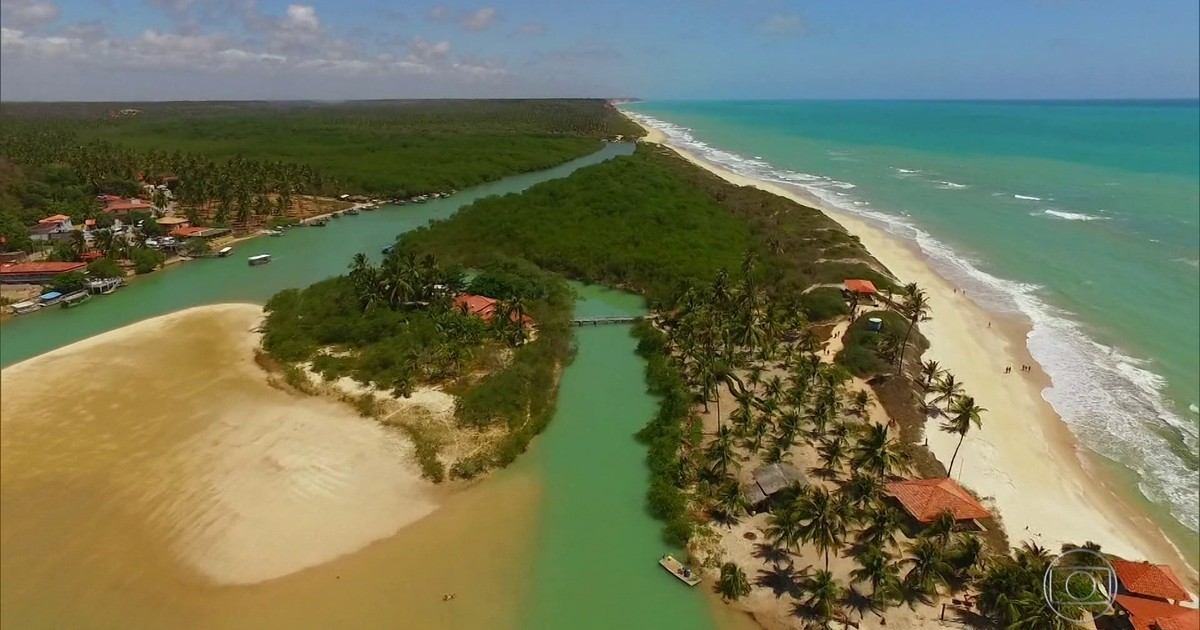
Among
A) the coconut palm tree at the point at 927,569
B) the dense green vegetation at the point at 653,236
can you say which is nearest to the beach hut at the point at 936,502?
the coconut palm tree at the point at 927,569

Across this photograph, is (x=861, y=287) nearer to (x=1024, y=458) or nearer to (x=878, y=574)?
(x=1024, y=458)

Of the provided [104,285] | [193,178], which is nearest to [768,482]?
[104,285]

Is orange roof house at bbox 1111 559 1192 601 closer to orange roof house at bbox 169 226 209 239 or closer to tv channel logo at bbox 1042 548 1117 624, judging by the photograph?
tv channel logo at bbox 1042 548 1117 624

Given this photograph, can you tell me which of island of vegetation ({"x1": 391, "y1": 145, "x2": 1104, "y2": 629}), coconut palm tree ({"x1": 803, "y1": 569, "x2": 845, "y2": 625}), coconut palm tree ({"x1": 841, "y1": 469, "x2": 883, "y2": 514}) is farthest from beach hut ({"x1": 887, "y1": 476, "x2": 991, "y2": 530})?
coconut palm tree ({"x1": 803, "y1": 569, "x2": 845, "y2": 625})

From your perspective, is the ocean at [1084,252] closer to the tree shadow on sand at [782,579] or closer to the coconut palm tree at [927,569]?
the coconut palm tree at [927,569]

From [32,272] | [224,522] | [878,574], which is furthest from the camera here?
[32,272]

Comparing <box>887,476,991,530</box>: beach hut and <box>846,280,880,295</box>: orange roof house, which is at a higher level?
<box>846,280,880,295</box>: orange roof house
